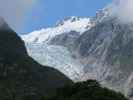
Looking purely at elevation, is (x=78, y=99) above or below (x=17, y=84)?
below

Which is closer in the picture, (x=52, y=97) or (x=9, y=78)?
(x=52, y=97)

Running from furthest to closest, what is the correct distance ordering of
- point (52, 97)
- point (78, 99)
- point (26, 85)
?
point (26, 85)
point (52, 97)
point (78, 99)

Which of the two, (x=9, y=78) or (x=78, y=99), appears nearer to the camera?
(x=78, y=99)

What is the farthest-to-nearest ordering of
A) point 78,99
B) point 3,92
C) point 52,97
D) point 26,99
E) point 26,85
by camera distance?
1. point 26,85
2. point 3,92
3. point 26,99
4. point 52,97
5. point 78,99

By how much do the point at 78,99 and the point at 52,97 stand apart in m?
4.03

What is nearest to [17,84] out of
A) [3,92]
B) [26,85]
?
[26,85]

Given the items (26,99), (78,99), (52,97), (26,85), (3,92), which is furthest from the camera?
(26,85)

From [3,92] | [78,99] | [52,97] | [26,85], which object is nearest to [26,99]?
[52,97]

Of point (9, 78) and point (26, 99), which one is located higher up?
point (9, 78)

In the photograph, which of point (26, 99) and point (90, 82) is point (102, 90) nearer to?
point (90, 82)

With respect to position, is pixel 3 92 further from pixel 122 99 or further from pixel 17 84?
pixel 122 99

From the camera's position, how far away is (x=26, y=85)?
188 meters

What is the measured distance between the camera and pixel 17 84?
190000mm

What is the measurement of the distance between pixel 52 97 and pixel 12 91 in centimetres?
12651
